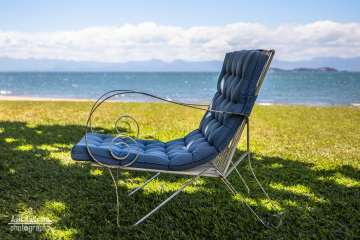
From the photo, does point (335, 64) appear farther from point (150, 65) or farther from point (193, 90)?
point (193, 90)

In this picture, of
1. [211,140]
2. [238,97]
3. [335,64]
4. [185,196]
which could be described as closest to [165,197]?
[185,196]

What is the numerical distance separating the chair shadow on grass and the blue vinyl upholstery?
45 centimetres

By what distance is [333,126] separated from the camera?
18.5ft

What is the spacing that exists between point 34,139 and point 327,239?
377cm

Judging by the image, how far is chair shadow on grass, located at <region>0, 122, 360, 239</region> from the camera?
1.83m

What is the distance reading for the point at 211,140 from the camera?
190cm

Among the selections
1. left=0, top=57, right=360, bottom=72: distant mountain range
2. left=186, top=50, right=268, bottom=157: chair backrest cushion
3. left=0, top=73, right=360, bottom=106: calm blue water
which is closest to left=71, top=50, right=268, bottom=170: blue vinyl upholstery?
left=186, top=50, right=268, bottom=157: chair backrest cushion

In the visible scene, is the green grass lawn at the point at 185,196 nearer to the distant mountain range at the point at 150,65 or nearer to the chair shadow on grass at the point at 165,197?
the chair shadow on grass at the point at 165,197

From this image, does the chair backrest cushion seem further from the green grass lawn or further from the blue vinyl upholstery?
the green grass lawn

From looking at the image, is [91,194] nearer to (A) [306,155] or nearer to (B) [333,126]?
(A) [306,155]

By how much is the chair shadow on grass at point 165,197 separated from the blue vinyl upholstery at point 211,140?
454mm

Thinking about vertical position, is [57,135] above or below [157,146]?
below

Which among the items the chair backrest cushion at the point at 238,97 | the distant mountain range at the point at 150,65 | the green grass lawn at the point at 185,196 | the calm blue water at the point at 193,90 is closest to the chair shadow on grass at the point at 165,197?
the green grass lawn at the point at 185,196

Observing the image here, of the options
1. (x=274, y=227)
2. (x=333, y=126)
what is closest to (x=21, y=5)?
(x=333, y=126)
